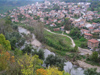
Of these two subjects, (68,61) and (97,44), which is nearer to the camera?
(68,61)

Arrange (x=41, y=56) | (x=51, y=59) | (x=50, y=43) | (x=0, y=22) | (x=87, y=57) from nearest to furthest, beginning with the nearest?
(x=51, y=59) → (x=41, y=56) → (x=87, y=57) → (x=50, y=43) → (x=0, y=22)

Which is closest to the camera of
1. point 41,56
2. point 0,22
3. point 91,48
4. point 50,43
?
point 41,56

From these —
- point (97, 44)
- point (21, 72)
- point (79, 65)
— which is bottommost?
point (79, 65)

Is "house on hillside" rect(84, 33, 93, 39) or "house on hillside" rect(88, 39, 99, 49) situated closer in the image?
"house on hillside" rect(88, 39, 99, 49)

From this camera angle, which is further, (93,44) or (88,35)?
(88,35)

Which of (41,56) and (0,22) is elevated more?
(0,22)

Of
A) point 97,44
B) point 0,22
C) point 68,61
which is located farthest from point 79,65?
point 0,22

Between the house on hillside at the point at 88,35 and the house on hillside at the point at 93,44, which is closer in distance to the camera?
the house on hillside at the point at 93,44

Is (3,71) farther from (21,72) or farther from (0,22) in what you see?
(0,22)

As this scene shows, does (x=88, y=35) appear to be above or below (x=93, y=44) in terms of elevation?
above

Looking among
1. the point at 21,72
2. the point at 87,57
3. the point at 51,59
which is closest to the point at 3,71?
the point at 21,72
